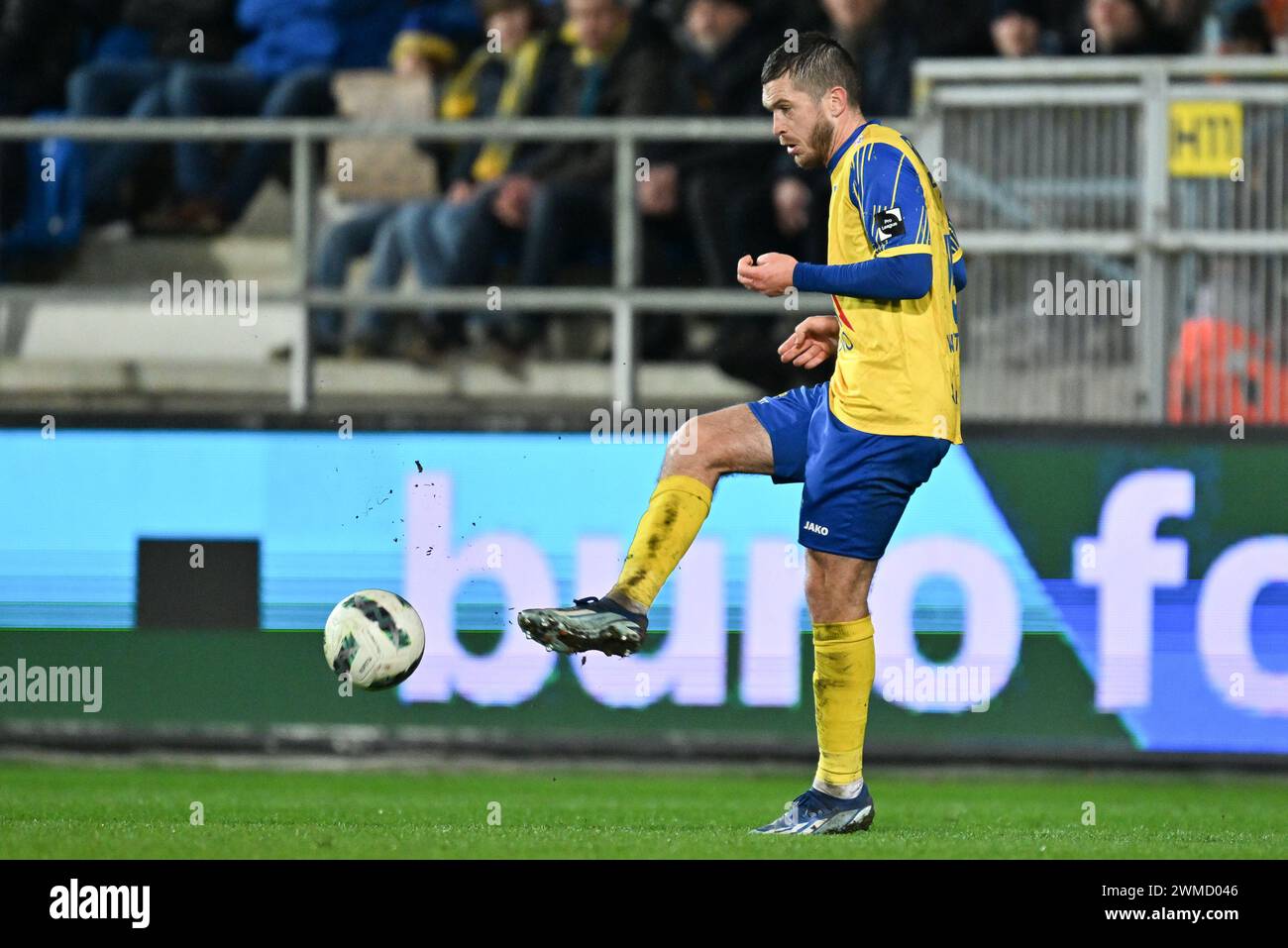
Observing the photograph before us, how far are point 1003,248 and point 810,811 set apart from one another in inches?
157

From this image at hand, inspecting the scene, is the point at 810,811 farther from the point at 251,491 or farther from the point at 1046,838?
the point at 251,491

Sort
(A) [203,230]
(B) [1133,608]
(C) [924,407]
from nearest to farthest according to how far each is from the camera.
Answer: (C) [924,407] → (B) [1133,608] → (A) [203,230]

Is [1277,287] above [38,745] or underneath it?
above

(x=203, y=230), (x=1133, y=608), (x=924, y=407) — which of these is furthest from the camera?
(x=203, y=230)

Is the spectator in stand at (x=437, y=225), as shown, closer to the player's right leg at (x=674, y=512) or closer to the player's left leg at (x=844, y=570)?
the player's right leg at (x=674, y=512)

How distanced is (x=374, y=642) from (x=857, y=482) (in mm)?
1617

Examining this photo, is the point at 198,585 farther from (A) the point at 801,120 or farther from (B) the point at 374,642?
(A) the point at 801,120

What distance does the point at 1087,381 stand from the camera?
32.4 ft

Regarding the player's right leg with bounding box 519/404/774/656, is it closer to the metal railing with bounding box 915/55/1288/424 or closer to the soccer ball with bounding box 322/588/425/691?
the soccer ball with bounding box 322/588/425/691

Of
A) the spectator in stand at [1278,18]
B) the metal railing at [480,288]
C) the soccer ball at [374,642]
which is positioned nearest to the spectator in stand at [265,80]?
the metal railing at [480,288]

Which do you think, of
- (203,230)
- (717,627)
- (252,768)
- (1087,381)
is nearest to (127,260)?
(203,230)

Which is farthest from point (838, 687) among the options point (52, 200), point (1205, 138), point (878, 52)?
point (52, 200)

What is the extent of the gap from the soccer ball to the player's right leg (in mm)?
844

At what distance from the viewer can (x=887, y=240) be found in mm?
6223
